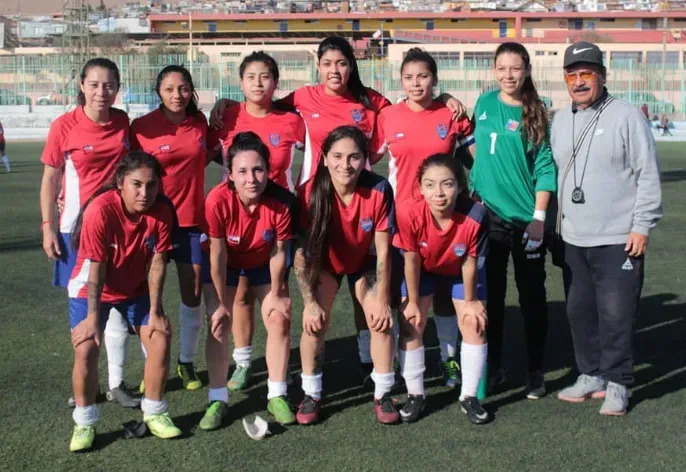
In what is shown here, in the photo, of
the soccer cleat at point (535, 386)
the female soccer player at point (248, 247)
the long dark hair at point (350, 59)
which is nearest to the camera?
the female soccer player at point (248, 247)

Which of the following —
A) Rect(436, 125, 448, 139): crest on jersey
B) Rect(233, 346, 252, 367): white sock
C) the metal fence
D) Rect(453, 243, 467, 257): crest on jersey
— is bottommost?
Rect(233, 346, 252, 367): white sock

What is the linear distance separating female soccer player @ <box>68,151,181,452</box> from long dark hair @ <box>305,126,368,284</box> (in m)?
0.74

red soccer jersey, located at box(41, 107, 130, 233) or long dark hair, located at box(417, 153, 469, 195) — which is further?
red soccer jersey, located at box(41, 107, 130, 233)

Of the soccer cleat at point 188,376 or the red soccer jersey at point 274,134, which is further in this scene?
the soccer cleat at point 188,376

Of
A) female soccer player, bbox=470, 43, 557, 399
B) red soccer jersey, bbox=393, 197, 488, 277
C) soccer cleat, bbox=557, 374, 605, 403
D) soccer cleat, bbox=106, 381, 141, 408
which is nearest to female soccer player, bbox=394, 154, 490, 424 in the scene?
red soccer jersey, bbox=393, 197, 488, 277

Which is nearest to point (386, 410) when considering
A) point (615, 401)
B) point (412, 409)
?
point (412, 409)

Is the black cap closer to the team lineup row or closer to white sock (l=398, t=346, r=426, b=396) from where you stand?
the team lineup row

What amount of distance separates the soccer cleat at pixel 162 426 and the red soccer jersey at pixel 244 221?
963 mm

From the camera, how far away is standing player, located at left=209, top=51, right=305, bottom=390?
525 centimetres

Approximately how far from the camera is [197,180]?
17.4ft

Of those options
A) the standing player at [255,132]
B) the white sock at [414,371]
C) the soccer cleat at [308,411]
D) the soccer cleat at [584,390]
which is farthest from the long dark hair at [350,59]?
the soccer cleat at [584,390]

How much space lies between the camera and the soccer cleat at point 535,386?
5246 millimetres

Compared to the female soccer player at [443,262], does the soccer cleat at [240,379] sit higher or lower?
lower

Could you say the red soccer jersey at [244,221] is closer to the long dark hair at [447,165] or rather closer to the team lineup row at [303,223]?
the team lineup row at [303,223]
